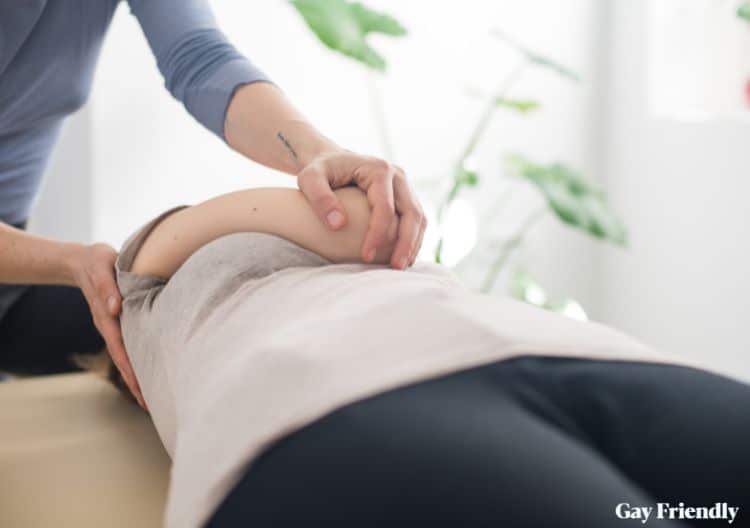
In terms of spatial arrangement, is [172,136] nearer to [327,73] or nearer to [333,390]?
[327,73]

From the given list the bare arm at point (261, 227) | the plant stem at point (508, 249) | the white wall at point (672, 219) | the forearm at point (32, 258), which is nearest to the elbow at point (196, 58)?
the forearm at point (32, 258)

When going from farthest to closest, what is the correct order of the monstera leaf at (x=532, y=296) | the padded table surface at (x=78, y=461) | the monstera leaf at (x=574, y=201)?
the monstera leaf at (x=532, y=296) < the monstera leaf at (x=574, y=201) < the padded table surface at (x=78, y=461)

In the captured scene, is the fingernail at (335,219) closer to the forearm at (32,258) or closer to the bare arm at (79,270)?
the bare arm at (79,270)

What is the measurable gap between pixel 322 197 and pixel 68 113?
0.90m

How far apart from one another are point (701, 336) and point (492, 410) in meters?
2.92

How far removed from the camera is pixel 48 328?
184 centimetres

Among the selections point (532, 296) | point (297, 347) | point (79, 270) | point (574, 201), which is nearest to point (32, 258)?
point (79, 270)

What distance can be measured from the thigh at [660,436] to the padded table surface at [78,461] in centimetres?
55

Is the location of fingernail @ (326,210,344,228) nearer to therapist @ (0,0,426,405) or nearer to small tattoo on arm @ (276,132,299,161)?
therapist @ (0,0,426,405)

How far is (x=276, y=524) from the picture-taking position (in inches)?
26.8

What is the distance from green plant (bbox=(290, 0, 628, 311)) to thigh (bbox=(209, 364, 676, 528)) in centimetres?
185

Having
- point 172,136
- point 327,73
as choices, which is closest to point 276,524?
point 172,136

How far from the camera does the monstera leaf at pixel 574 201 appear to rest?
2.79 meters

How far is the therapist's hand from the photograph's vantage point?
1.14m
